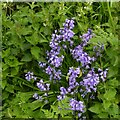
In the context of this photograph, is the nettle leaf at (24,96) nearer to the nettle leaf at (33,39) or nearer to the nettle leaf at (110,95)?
the nettle leaf at (33,39)

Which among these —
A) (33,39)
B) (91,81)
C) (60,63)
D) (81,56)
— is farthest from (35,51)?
(91,81)

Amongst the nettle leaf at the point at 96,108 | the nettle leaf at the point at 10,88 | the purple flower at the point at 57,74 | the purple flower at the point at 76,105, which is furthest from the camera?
the nettle leaf at the point at 10,88

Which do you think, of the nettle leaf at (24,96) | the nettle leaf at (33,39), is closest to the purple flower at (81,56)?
the nettle leaf at (33,39)

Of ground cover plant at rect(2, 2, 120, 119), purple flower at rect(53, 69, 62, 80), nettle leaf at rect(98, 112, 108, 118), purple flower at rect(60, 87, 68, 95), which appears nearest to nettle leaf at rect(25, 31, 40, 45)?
ground cover plant at rect(2, 2, 120, 119)

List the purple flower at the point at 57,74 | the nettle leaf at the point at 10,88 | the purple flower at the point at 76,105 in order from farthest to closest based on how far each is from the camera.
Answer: the nettle leaf at the point at 10,88, the purple flower at the point at 57,74, the purple flower at the point at 76,105

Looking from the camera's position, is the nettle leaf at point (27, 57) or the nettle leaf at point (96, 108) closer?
the nettle leaf at point (96, 108)

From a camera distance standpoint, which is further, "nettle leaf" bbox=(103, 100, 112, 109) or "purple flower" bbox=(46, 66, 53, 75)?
"purple flower" bbox=(46, 66, 53, 75)

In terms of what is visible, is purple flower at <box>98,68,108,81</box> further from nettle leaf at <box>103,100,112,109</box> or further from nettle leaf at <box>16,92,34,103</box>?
nettle leaf at <box>16,92,34,103</box>

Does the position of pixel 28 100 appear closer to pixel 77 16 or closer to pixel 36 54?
pixel 36 54
